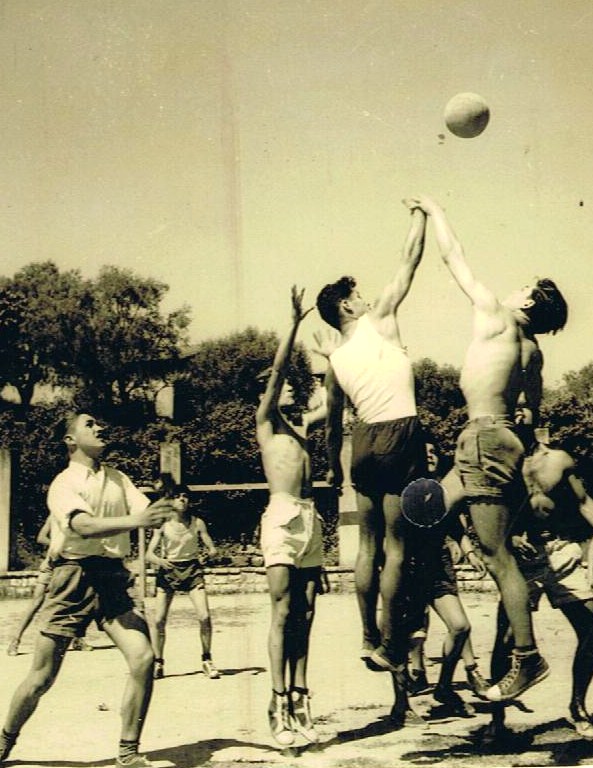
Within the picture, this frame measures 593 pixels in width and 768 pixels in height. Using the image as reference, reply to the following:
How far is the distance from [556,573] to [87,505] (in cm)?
255

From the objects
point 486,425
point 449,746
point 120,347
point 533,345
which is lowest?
point 449,746

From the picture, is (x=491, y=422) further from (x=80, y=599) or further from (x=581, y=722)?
(x=80, y=599)

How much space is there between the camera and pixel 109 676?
7.96m

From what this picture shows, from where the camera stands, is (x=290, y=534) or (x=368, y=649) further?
(x=290, y=534)

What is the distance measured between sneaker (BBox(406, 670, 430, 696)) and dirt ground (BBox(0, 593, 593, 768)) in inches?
3.8

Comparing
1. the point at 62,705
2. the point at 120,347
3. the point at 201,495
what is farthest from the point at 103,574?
the point at 120,347

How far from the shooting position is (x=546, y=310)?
5.62 m

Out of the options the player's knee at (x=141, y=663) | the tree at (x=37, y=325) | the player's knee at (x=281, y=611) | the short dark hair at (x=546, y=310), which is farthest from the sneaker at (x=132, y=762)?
the tree at (x=37, y=325)

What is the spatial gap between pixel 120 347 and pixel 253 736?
49.9 feet

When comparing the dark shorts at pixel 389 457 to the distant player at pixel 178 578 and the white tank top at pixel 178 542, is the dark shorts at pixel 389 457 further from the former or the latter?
the white tank top at pixel 178 542

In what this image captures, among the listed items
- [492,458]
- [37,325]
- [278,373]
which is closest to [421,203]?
[278,373]

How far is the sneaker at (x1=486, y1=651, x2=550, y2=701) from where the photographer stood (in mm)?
5047

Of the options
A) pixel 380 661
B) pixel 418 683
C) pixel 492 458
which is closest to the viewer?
pixel 492 458

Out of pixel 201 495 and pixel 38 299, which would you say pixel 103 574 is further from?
pixel 38 299
